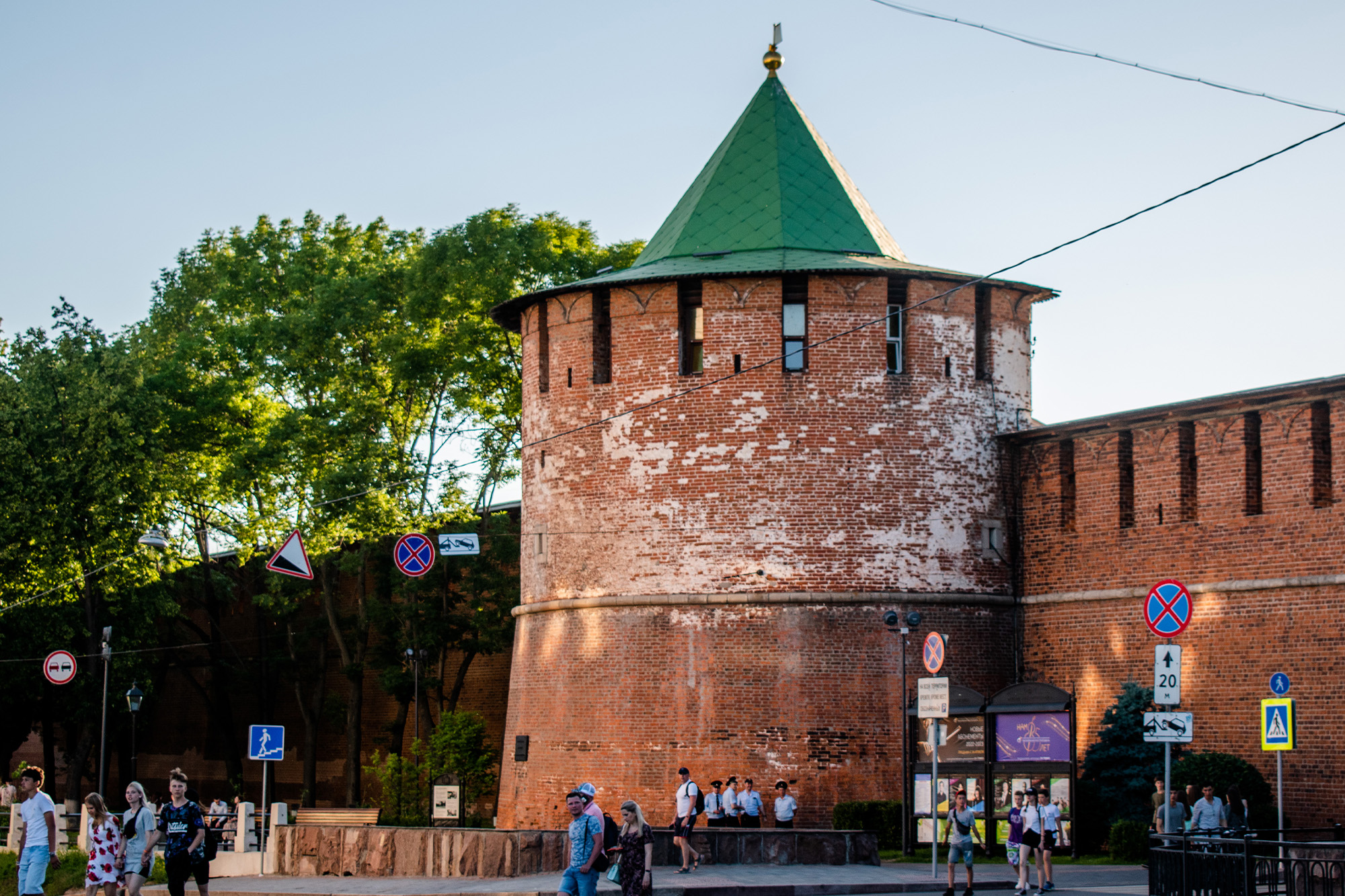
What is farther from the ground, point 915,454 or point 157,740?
point 915,454

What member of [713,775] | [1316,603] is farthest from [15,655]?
[1316,603]

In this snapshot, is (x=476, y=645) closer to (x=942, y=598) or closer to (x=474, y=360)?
(x=474, y=360)

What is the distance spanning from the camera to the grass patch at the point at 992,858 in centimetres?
2316

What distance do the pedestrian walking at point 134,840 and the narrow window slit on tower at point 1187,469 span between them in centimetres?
1652

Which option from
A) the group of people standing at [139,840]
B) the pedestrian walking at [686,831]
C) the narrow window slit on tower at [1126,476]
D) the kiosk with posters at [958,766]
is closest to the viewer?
the group of people standing at [139,840]

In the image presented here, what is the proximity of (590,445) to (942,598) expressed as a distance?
21.7 feet

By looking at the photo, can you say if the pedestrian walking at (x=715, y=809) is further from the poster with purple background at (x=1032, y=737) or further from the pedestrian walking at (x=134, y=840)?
the pedestrian walking at (x=134, y=840)

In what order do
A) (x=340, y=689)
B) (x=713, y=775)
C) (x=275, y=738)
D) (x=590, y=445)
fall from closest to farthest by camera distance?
(x=275, y=738) → (x=713, y=775) → (x=590, y=445) → (x=340, y=689)

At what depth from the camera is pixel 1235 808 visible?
22406 millimetres

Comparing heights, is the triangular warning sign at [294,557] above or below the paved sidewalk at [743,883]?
above

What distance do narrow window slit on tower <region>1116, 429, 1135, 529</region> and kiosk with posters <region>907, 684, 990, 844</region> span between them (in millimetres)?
4167

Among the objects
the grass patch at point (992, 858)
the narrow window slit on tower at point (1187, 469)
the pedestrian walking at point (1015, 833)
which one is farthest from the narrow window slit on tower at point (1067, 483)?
the pedestrian walking at point (1015, 833)

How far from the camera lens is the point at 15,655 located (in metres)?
40.7

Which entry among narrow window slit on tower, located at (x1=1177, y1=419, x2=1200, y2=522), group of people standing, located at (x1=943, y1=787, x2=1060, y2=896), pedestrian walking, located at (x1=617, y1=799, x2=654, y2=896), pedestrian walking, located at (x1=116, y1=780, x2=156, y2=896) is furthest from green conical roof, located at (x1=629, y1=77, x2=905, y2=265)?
pedestrian walking, located at (x1=116, y1=780, x2=156, y2=896)
